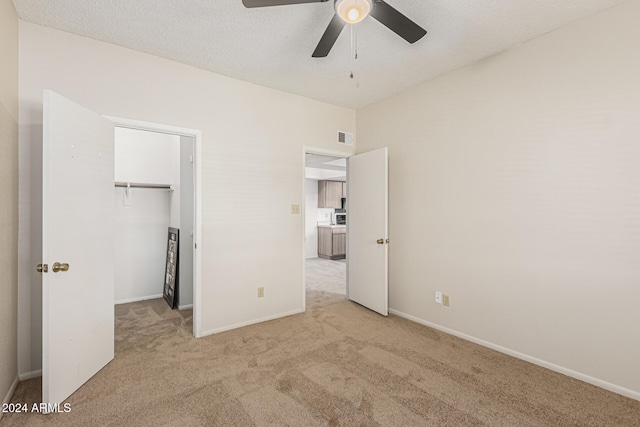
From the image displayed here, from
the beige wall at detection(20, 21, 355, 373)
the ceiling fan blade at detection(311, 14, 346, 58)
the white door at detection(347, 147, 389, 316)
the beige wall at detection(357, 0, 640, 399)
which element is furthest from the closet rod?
the beige wall at detection(357, 0, 640, 399)

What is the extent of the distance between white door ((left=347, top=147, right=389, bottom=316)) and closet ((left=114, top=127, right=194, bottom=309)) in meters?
2.13

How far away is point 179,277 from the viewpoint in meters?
3.78

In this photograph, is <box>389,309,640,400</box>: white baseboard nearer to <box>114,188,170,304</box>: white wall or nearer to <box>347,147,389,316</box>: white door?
<box>347,147,389,316</box>: white door

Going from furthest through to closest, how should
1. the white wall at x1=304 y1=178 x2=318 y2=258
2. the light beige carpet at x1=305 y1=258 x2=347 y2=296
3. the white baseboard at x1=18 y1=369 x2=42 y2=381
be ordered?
the white wall at x1=304 y1=178 x2=318 y2=258 → the light beige carpet at x1=305 y1=258 x2=347 y2=296 → the white baseboard at x1=18 y1=369 x2=42 y2=381

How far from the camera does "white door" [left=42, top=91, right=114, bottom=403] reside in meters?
1.86

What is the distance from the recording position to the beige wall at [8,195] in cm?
186

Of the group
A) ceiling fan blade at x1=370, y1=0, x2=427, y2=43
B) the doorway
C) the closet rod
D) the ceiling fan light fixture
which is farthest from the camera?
the doorway

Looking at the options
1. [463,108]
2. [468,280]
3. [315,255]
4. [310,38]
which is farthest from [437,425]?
[315,255]

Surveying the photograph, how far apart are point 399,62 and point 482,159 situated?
121cm

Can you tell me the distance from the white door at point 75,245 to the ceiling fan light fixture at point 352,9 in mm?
1869

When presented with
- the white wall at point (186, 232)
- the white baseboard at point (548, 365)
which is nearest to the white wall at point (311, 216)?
the white wall at point (186, 232)

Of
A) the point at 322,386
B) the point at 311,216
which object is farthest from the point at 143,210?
the point at 311,216

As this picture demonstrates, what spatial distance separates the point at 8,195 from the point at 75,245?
20.2 inches

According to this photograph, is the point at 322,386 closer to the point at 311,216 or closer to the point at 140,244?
the point at 140,244
